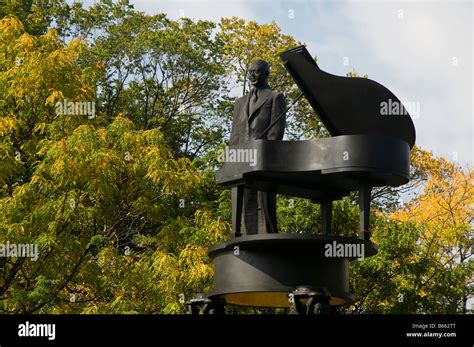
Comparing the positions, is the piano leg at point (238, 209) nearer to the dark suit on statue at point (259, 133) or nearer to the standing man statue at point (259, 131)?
the standing man statue at point (259, 131)

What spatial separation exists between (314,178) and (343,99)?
46.2 inches

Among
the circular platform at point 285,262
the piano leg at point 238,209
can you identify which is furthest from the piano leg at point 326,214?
the piano leg at point 238,209

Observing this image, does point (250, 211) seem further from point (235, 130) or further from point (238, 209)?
point (235, 130)

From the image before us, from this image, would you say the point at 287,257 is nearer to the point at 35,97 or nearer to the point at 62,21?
the point at 35,97

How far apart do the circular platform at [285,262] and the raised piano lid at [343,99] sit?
5.23 feet

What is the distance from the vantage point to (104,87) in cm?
2744

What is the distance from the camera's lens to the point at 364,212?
11.6 meters

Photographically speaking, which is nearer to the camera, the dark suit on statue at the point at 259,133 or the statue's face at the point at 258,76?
the dark suit on statue at the point at 259,133

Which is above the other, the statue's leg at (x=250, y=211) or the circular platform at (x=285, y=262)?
the statue's leg at (x=250, y=211)

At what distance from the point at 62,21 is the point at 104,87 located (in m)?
2.69

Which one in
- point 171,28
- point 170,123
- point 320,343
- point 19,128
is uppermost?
point 171,28

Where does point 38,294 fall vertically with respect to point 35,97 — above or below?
below

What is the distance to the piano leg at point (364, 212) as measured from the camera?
11617 mm

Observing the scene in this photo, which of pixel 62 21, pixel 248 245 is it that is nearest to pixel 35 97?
pixel 248 245
